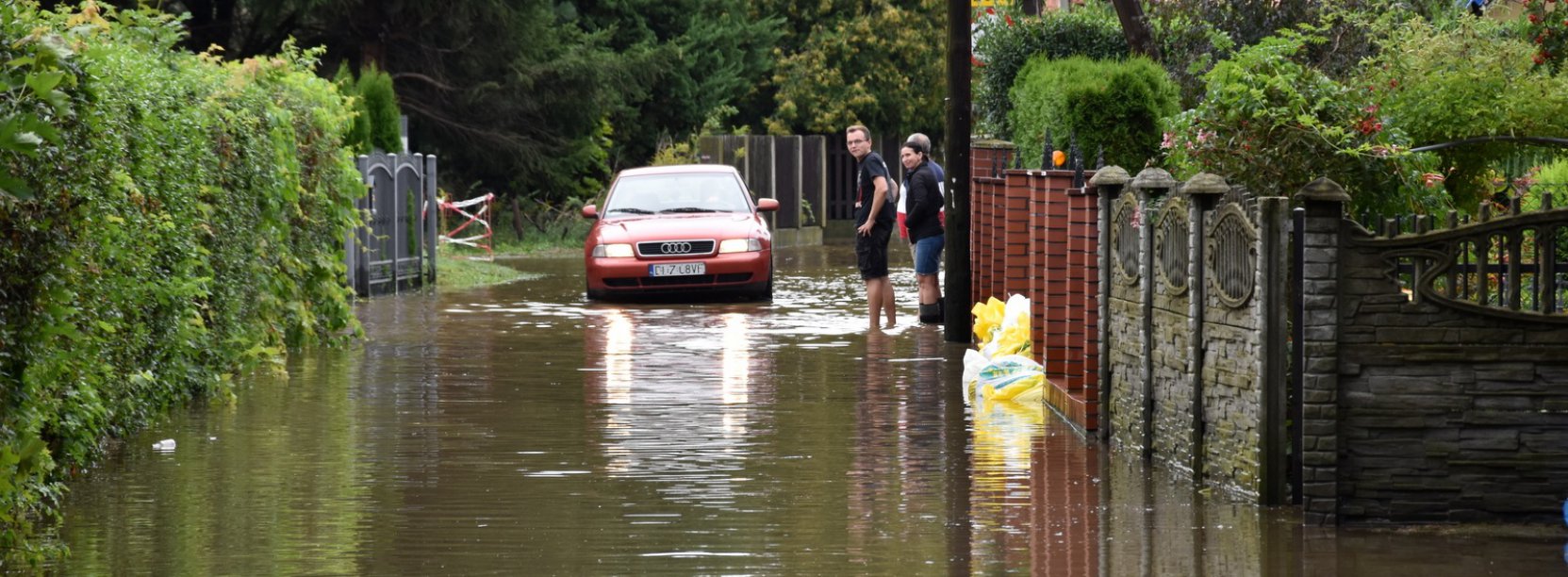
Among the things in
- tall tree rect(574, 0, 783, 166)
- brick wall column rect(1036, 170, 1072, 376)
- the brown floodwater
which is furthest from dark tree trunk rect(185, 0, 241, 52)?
brick wall column rect(1036, 170, 1072, 376)

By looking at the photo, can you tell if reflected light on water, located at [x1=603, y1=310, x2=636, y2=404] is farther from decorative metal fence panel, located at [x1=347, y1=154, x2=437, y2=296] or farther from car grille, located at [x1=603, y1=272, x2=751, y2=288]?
decorative metal fence panel, located at [x1=347, y1=154, x2=437, y2=296]

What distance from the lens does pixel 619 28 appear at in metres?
40.8

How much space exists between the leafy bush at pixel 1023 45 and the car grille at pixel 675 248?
13.0 feet

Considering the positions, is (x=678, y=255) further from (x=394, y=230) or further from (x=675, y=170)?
(x=394, y=230)

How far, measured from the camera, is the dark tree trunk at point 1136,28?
23141 millimetres

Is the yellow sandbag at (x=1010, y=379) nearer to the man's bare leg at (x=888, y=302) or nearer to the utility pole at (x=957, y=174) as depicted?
the utility pole at (x=957, y=174)

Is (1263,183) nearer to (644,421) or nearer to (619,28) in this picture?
(644,421)

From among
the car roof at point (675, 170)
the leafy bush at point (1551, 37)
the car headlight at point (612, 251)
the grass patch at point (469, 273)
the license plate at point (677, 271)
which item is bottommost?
the grass patch at point (469, 273)

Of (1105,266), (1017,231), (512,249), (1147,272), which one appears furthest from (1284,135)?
(512,249)

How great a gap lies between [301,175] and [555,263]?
14.8 m

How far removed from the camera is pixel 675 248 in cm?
2222

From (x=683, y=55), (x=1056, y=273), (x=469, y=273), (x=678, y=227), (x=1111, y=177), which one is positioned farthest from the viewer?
(x=683, y=55)

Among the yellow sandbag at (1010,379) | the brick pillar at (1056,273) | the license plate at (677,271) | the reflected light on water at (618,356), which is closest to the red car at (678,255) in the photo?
the license plate at (677,271)

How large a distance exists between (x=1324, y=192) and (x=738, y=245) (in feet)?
46.1
